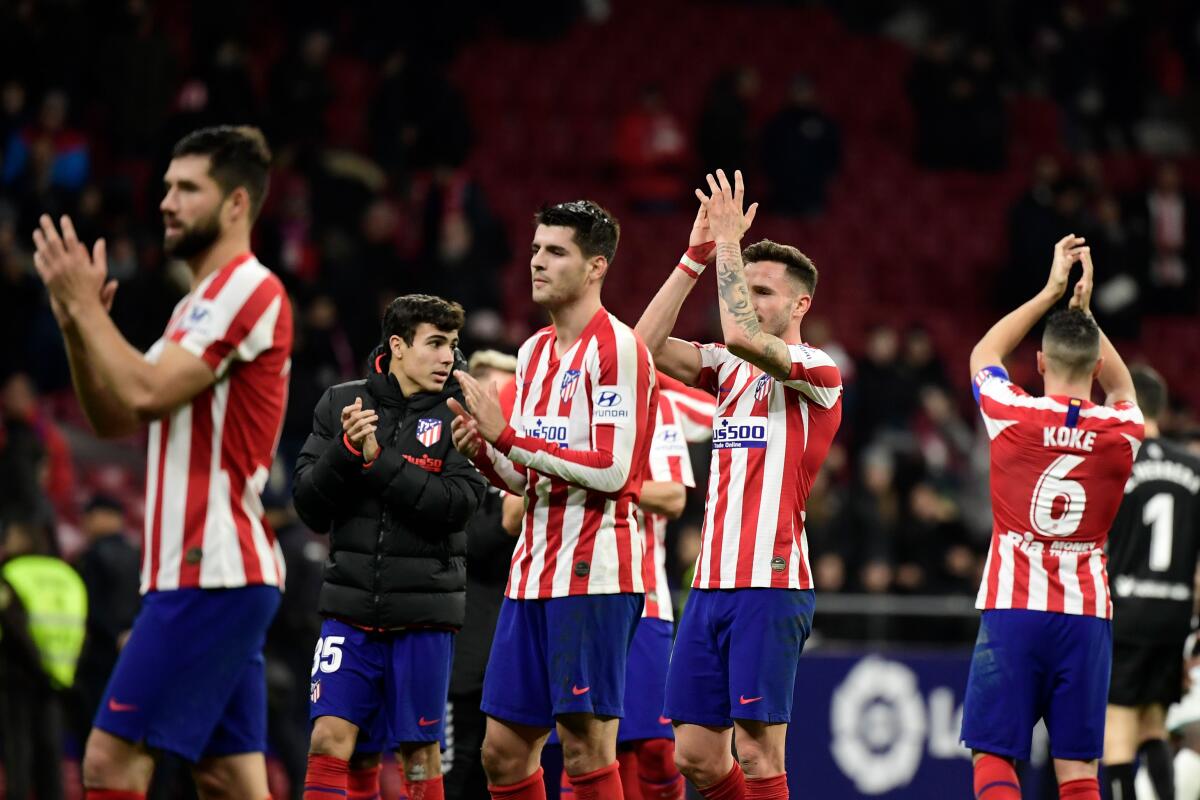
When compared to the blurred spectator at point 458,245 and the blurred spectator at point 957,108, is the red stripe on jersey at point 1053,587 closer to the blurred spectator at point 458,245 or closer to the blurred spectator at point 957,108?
the blurred spectator at point 458,245

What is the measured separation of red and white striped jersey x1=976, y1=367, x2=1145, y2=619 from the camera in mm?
7520

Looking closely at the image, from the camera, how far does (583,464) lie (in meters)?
6.46

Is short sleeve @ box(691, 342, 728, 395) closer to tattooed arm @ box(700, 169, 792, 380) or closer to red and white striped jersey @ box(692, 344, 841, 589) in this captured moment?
red and white striped jersey @ box(692, 344, 841, 589)

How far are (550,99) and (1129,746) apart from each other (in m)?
14.4

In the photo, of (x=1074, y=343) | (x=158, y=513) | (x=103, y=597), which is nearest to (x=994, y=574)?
(x=1074, y=343)

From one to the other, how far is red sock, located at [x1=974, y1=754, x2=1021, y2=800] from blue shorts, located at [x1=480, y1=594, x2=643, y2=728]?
187 centimetres

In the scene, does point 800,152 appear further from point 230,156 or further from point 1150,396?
point 230,156

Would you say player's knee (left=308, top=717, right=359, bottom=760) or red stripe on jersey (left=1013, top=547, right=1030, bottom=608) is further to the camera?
red stripe on jersey (left=1013, top=547, right=1030, bottom=608)

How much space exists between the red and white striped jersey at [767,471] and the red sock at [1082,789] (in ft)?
4.99

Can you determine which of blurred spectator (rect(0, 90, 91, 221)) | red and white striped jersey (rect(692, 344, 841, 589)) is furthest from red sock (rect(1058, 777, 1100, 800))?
blurred spectator (rect(0, 90, 91, 221))

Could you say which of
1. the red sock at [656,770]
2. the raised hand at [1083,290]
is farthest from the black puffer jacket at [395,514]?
the raised hand at [1083,290]

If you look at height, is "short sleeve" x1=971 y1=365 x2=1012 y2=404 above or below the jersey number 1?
above

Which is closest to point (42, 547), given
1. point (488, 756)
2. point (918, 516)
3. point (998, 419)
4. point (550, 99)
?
point (488, 756)

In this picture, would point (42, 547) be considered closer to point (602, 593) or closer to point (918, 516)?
point (602, 593)
